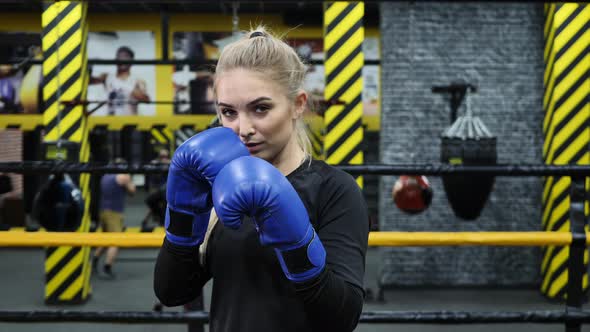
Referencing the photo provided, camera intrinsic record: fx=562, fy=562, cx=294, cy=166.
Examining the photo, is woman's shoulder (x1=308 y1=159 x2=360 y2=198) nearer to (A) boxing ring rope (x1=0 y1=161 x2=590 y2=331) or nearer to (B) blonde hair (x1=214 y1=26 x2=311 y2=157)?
(B) blonde hair (x1=214 y1=26 x2=311 y2=157)

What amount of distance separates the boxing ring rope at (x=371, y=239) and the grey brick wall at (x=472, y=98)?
2.40 meters

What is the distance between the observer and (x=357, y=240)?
88 cm

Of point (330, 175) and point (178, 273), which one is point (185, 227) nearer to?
point (178, 273)

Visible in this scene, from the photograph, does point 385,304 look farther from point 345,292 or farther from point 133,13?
point 133,13

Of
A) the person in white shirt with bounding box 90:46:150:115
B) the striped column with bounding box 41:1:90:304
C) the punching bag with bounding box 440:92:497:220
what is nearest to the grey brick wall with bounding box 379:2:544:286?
the punching bag with bounding box 440:92:497:220

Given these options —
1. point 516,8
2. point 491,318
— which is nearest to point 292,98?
point 491,318

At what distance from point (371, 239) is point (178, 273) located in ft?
3.15

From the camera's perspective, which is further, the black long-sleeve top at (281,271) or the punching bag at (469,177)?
the punching bag at (469,177)

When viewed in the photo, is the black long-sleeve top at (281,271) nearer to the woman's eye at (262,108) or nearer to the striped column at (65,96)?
the woman's eye at (262,108)

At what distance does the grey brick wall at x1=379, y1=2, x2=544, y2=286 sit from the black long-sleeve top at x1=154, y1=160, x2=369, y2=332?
342cm

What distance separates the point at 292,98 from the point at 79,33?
346 centimetres

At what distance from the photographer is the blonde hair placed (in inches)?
34.0

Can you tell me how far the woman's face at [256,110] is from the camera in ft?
2.81

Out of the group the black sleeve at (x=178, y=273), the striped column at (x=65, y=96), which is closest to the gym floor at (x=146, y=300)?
the striped column at (x=65, y=96)
